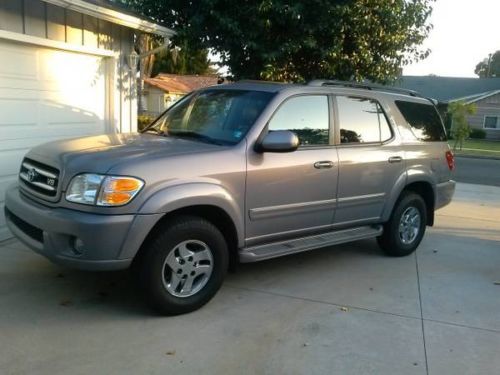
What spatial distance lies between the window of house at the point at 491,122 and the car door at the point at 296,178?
Result: 4311cm

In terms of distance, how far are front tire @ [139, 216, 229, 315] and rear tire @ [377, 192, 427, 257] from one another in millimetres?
2508

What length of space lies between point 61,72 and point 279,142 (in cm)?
372

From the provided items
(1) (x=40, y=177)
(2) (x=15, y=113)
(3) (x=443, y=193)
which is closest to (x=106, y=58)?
(2) (x=15, y=113)

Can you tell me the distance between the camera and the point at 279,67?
352 inches

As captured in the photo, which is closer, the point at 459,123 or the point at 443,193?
the point at 443,193

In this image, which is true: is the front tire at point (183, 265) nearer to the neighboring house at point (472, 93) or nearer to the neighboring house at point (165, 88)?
the neighboring house at point (165, 88)

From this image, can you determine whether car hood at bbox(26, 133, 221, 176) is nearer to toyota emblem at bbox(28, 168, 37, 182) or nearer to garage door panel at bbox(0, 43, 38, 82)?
toyota emblem at bbox(28, 168, 37, 182)

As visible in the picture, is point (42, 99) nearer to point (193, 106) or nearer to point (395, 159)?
point (193, 106)

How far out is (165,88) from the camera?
41.7 m

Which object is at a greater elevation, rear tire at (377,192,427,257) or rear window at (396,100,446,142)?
rear window at (396,100,446,142)

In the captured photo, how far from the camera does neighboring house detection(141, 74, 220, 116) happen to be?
41.9 m

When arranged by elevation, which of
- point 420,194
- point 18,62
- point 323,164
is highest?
→ point 18,62

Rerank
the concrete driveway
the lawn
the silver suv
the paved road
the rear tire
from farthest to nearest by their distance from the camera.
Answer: the lawn
the paved road
the rear tire
the silver suv
the concrete driveway

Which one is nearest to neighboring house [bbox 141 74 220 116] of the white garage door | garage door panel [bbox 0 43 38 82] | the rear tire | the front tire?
the white garage door
